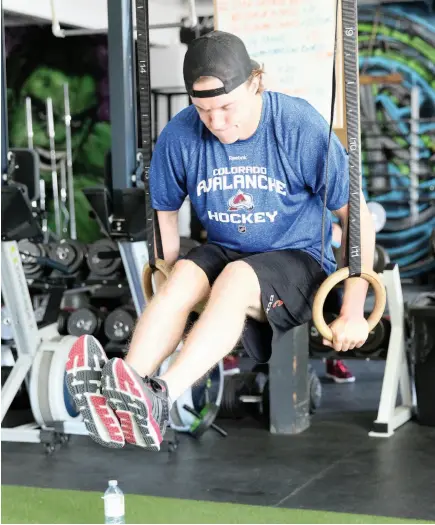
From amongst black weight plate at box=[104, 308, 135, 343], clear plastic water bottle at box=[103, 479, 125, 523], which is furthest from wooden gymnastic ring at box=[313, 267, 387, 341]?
black weight plate at box=[104, 308, 135, 343]

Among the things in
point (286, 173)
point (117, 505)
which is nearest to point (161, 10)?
point (117, 505)

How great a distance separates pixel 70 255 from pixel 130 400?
173 inches

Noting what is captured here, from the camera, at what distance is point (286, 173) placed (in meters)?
2.77

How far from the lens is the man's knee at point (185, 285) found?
2.68 meters

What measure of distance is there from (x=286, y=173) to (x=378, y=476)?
265 centimetres

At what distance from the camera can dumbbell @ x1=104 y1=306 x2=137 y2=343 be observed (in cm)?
636

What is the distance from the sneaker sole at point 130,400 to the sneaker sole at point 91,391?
36 mm

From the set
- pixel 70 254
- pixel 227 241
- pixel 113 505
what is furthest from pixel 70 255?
pixel 227 241

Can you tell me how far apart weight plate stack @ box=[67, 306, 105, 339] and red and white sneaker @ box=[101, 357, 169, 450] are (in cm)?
398

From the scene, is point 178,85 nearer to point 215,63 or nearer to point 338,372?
point 338,372

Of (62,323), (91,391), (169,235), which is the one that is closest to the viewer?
(91,391)

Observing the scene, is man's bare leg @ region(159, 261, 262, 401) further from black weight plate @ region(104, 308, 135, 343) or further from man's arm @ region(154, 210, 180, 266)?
black weight plate @ region(104, 308, 135, 343)

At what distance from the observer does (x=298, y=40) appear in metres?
3.90

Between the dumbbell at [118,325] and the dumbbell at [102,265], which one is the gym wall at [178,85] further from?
the dumbbell at [118,325]
